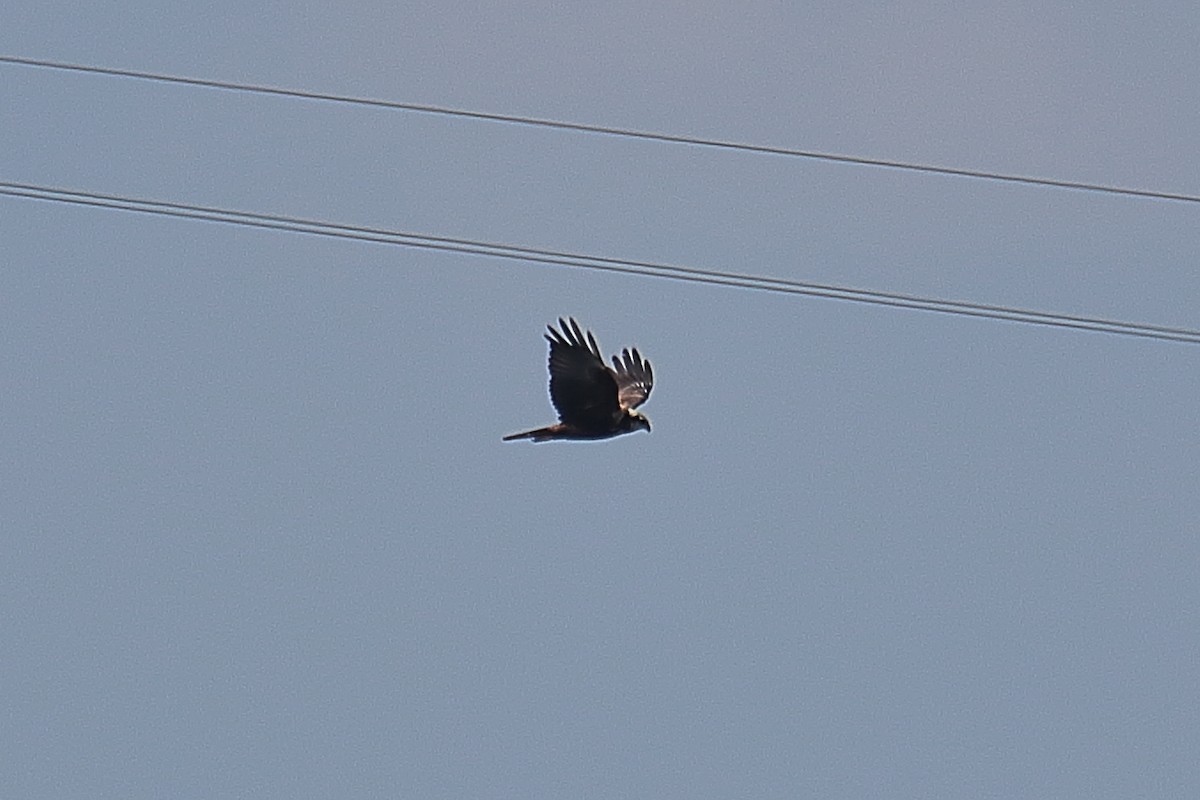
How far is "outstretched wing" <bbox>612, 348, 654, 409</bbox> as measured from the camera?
999 inches

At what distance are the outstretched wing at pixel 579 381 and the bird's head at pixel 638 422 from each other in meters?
0.42

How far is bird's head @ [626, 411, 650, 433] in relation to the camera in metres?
24.7

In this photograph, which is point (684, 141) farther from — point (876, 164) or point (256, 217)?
point (256, 217)

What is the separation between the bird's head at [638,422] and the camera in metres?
24.7

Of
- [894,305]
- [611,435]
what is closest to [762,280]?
[894,305]

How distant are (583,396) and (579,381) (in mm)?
255

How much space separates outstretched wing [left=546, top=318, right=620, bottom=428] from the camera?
77.4 ft

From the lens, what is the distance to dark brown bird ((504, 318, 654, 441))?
2362 cm

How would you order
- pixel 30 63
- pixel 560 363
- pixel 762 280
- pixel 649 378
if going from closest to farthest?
pixel 762 280 → pixel 30 63 → pixel 560 363 → pixel 649 378

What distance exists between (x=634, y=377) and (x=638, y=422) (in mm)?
1079

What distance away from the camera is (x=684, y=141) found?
20.2 metres

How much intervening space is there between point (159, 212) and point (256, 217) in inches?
36.5

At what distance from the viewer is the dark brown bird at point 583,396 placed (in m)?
23.6

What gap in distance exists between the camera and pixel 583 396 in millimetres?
24000
